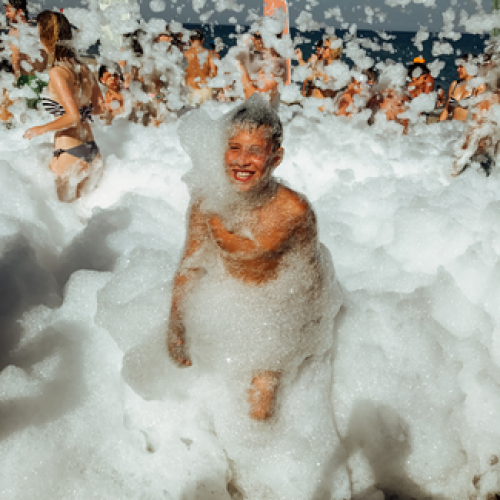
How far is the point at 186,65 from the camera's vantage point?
565 cm

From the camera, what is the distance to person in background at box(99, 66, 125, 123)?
5374mm

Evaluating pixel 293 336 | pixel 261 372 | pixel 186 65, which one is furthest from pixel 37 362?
pixel 186 65

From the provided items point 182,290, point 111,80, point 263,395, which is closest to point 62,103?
point 182,290

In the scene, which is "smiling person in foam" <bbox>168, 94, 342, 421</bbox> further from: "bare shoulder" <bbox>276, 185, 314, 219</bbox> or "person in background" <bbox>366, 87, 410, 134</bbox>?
"person in background" <bbox>366, 87, 410, 134</bbox>

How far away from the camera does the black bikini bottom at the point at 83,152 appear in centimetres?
295

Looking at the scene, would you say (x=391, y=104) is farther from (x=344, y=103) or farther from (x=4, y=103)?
(x=4, y=103)

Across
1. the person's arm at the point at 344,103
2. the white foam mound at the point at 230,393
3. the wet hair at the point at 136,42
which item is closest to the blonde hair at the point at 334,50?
the person's arm at the point at 344,103

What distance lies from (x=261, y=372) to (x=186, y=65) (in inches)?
198

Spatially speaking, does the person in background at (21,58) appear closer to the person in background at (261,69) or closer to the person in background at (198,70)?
the person in background at (198,70)

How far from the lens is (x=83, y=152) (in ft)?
9.89

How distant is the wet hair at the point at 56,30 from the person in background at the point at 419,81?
4.07 m

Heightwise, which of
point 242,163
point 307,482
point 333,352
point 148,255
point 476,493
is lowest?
point 476,493

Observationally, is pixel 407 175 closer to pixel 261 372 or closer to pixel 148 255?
pixel 148 255

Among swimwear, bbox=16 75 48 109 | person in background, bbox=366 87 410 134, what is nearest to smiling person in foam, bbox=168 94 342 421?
person in background, bbox=366 87 410 134
